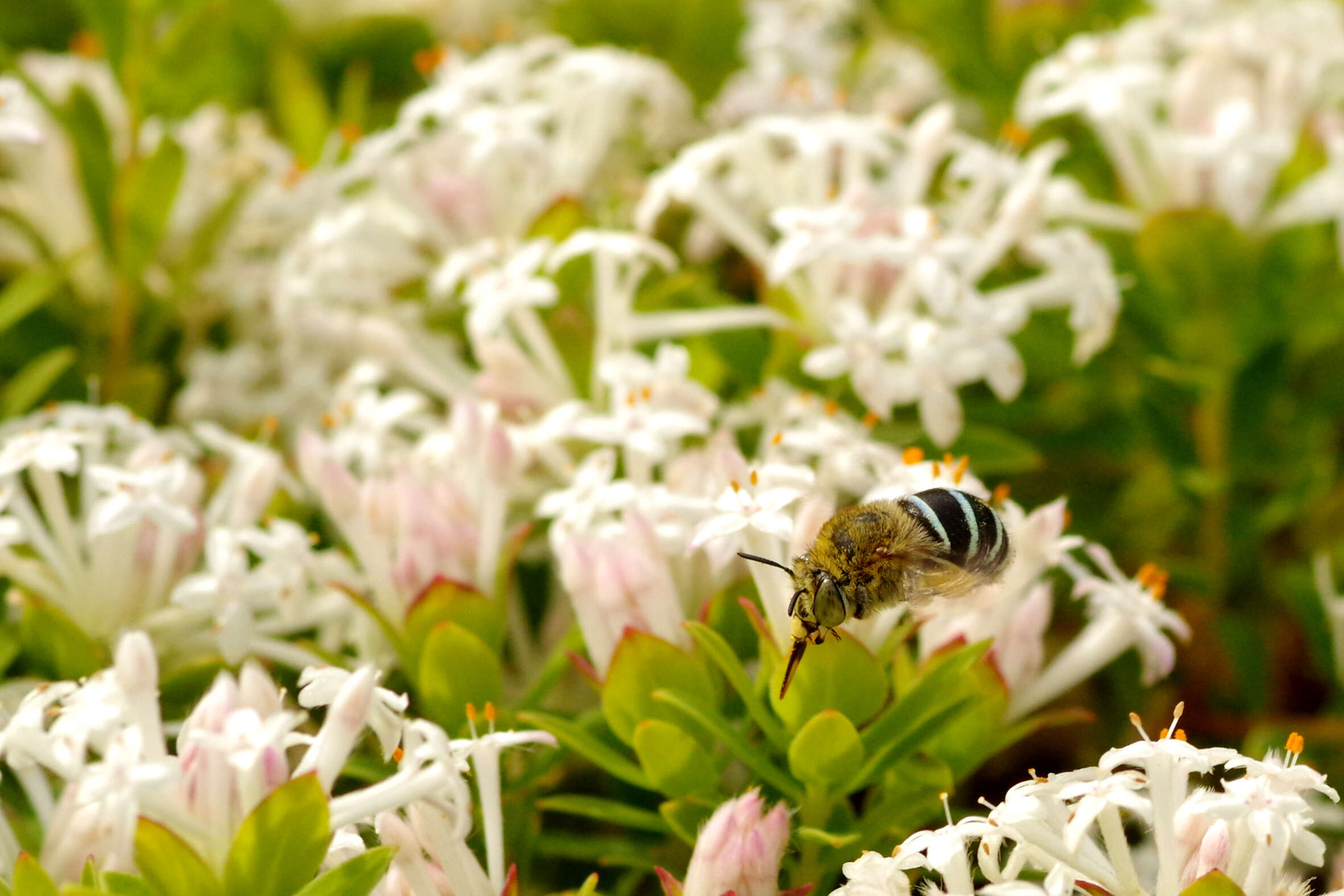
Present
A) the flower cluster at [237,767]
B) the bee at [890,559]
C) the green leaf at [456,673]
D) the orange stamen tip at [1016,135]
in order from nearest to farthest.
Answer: the flower cluster at [237,767] → the bee at [890,559] → the green leaf at [456,673] → the orange stamen tip at [1016,135]

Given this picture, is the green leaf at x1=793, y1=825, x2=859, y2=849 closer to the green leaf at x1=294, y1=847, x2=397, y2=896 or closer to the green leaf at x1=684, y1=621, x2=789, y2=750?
the green leaf at x1=684, y1=621, x2=789, y2=750

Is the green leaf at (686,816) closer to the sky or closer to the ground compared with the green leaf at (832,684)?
closer to the ground

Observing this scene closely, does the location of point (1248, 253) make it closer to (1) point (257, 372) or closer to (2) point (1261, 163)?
(2) point (1261, 163)

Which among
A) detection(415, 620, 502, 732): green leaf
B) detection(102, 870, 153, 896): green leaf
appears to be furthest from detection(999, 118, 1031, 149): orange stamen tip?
detection(102, 870, 153, 896): green leaf

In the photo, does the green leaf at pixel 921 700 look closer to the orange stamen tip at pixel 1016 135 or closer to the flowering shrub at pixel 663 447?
the flowering shrub at pixel 663 447

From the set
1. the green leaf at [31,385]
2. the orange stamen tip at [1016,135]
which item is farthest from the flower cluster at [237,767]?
the orange stamen tip at [1016,135]

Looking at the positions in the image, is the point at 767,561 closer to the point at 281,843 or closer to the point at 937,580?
the point at 937,580
